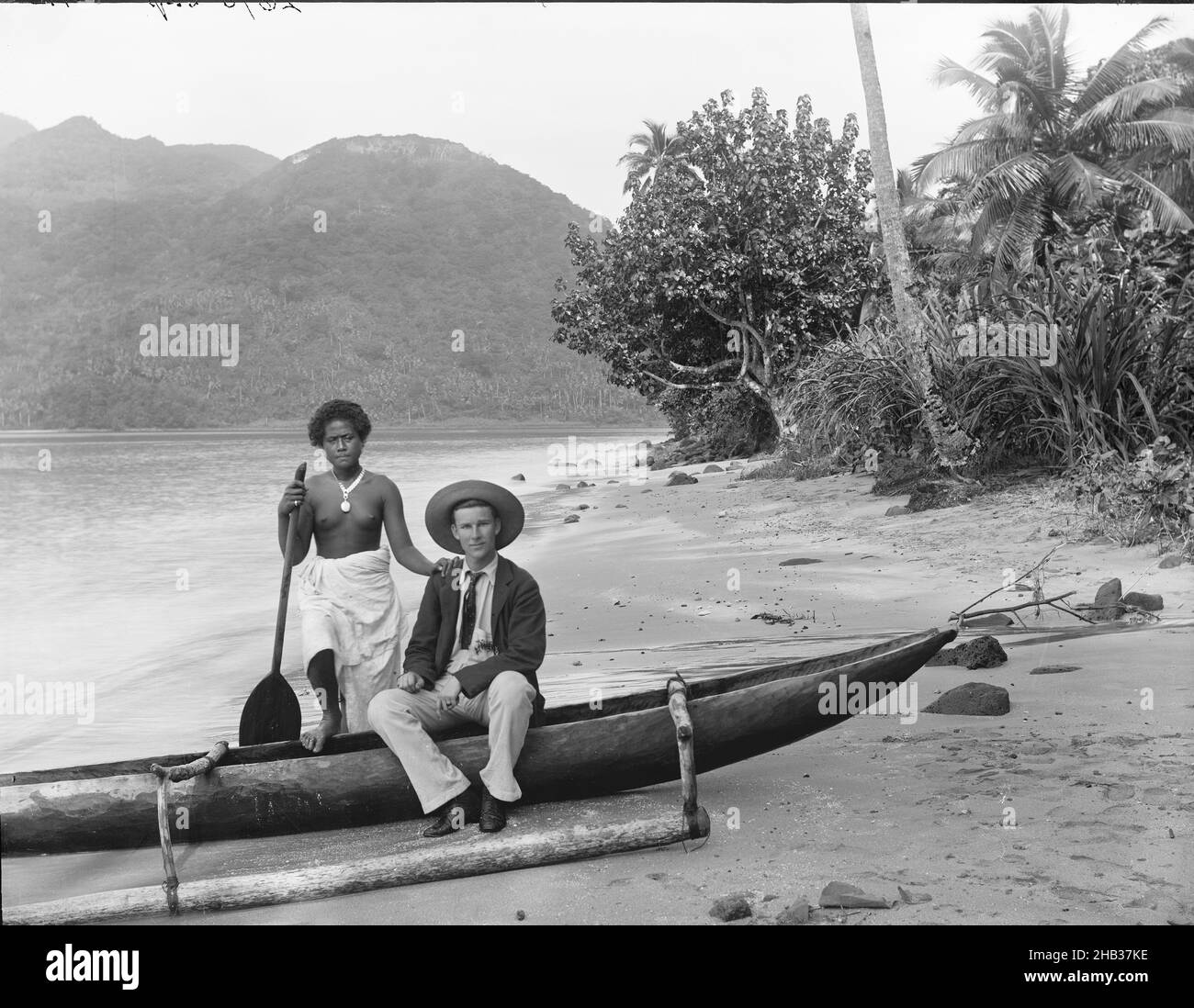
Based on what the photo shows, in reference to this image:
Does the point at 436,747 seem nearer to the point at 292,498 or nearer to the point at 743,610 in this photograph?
the point at 292,498

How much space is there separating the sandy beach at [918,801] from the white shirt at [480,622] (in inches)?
22.5

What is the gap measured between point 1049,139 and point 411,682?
2337cm

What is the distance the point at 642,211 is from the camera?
19.3 meters

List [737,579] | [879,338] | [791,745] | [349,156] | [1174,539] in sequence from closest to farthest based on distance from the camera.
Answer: [791,745], [1174,539], [737,579], [879,338], [349,156]

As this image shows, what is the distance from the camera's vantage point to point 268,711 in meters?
4.40

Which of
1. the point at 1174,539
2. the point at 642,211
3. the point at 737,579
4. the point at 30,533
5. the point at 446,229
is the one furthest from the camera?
the point at 446,229

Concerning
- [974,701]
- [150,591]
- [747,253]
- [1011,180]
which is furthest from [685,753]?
[1011,180]

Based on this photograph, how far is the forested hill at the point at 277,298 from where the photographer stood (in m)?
73.9

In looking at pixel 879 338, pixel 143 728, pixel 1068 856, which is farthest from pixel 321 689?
pixel 879 338

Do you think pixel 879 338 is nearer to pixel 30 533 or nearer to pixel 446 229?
pixel 30 533

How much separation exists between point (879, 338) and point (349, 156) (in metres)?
111

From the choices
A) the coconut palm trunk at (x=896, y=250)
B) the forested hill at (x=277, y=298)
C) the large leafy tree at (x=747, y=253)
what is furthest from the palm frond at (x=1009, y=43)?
the forested hill at (x=277, y=298)

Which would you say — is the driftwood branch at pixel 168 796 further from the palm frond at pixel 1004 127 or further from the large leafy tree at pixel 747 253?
the palm frond at pixel 1004 127

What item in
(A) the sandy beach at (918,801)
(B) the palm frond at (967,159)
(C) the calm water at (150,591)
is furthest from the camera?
(B) the palm frond at (967,159)
